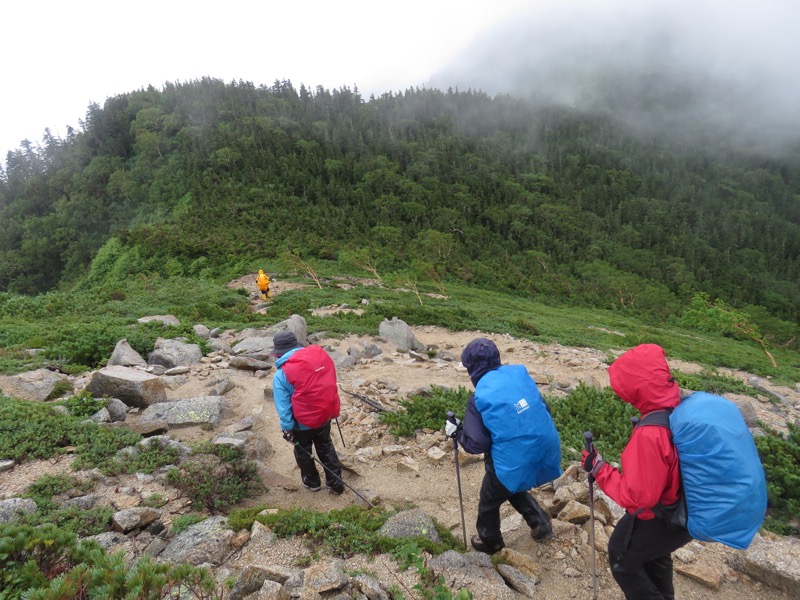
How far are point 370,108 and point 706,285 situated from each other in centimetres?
8716

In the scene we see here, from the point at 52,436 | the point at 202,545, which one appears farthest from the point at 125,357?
the point at 202,545

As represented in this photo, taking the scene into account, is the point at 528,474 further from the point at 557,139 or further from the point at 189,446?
the point at 557,139

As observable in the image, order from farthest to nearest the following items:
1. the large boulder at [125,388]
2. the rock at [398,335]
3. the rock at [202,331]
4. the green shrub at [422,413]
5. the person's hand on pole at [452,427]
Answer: the rock at [398,335] → the rock at [202,331] → the large boulder at [125,388] → the green shrub at [422,413] → the person's hand on pole at [452,427]

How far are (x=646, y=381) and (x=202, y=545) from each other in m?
3.66

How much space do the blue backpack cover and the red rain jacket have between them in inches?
3.8

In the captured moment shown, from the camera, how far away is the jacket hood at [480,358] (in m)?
3.61

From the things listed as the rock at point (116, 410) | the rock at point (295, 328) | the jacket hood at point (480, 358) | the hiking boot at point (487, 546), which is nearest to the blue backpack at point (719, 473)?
the jacket hood at point (480, 358)

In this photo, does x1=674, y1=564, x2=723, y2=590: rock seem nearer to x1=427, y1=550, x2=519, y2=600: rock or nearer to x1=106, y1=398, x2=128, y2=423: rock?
x1=427, y1=550, x2=519, y2=600: rock

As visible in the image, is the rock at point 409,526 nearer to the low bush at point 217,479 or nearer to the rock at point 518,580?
the rock at point 518,580

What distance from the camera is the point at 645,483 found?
259cm

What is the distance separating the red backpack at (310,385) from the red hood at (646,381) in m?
3.09

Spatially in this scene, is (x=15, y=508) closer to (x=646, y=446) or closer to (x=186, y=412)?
(x=186, y=412)

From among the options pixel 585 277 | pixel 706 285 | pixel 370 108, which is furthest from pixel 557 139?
pixel 585 277

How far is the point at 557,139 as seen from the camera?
139 meters
